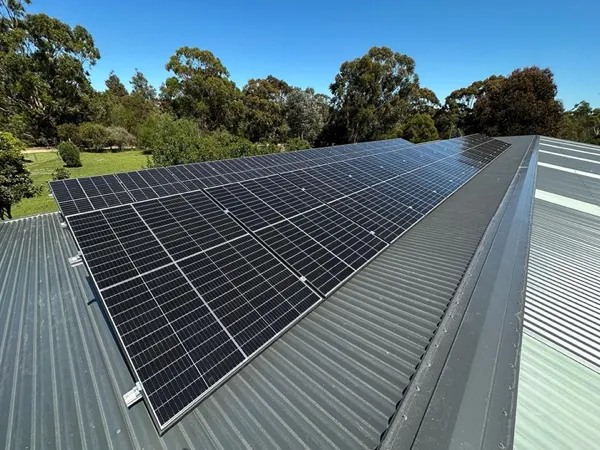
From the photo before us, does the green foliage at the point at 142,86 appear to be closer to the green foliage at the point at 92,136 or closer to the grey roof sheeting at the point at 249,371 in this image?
the green foliage at the point at 92,136

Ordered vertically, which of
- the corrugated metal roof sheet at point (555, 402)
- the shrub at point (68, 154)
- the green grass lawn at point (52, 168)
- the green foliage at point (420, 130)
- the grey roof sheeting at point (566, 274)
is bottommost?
the green grass lawn at point (52, 168)

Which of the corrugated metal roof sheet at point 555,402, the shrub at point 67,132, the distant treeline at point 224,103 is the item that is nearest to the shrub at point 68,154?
the distant treeline at point 224,103

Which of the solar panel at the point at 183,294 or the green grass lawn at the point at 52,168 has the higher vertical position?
the solar panel at the point at 183,294

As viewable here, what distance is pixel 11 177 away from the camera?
12.9 m

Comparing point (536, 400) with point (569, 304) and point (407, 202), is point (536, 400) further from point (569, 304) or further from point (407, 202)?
point (407, 202)

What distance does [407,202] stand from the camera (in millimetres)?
10547

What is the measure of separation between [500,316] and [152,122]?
50.0 m

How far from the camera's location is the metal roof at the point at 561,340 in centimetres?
303

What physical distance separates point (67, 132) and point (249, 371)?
54.5 m

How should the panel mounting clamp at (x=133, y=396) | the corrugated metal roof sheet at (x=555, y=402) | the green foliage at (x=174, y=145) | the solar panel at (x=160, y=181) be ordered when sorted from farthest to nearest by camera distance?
the green foliage at (x=174, y=145)
the solar panel at (x=160, y=181)
the panel mounting clamp at (x=133, y=396)
the corrugated metal roof sheet at (x=555, y=402)

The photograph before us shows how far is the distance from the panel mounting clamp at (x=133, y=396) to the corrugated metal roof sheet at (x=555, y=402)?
4813 mm

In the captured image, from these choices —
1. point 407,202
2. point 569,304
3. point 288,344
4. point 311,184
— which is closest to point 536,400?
point 569,304

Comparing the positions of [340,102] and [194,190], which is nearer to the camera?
[194,190]

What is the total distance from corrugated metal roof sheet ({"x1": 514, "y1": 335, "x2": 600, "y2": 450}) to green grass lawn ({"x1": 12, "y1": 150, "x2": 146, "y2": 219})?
1024 inches
